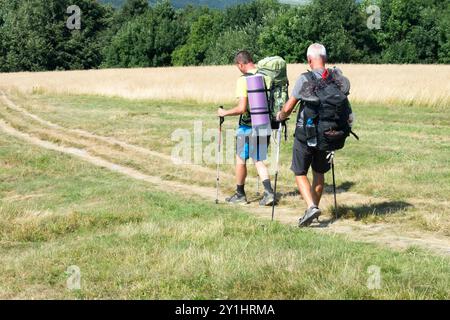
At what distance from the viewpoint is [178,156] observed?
16391 mm

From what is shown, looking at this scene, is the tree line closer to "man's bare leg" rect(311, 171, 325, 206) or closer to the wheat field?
the wheat field

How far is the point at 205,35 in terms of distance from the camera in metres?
97.1

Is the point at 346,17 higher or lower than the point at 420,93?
higher

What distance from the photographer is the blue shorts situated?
10727mm

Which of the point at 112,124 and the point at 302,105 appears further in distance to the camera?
the point at 112,124

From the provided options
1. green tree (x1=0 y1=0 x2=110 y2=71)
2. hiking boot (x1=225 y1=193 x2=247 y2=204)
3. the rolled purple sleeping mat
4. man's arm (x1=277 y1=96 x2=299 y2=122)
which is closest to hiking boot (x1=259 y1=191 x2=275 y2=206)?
hiking boot (x1=225 y1=193 x2=247 y2=204)

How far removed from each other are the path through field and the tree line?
1981 inches

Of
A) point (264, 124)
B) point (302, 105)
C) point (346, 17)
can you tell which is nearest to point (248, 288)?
point (302, 105)

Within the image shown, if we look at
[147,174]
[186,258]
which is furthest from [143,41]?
[186,258]

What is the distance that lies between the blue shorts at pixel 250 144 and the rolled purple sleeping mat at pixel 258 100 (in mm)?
287

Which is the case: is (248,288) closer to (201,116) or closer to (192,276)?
(192,276)

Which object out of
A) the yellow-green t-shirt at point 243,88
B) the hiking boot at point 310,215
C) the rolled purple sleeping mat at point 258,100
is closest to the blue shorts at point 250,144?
the rolled purple sleeping mat at point 258,100
